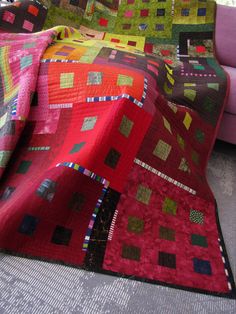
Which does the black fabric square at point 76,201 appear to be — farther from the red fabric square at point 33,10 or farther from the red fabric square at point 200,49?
the red fabric square at point 200,49

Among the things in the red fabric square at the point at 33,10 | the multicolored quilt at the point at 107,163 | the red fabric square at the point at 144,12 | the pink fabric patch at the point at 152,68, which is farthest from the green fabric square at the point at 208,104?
the red fabric square at the point at 33,10

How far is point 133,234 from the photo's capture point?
935 millimetres

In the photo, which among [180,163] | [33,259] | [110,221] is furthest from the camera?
[180,163]

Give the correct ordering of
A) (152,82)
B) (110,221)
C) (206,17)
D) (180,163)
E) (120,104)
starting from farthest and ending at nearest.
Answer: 1. (206,17)
2. (152,82)
3. (180,163)
4. (120,104)
5. (110,221)

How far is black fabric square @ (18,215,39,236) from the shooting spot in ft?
2.74

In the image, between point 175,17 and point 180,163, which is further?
point 175,17

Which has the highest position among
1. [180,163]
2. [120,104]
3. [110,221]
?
[120,104]

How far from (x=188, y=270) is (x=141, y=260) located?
0.49ft

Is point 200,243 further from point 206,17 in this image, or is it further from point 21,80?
point 206,17

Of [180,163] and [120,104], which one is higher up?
[120,104]

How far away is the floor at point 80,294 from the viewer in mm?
747

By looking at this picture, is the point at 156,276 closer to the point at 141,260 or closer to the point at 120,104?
the point at 141,260

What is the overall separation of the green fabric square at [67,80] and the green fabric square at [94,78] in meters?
0.07

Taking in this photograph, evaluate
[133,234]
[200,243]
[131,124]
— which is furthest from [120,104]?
[200,243]
